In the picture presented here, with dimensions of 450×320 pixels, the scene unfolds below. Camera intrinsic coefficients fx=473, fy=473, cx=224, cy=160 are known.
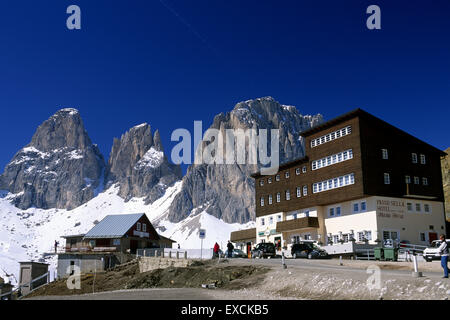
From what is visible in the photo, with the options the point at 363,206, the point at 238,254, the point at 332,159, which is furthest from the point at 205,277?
the point at 332,159

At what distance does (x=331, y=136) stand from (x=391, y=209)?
1200 centimetres

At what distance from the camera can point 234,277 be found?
32844 millimetres

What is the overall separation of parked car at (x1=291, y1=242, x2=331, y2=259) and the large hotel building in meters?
7.32

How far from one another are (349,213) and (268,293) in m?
35.5

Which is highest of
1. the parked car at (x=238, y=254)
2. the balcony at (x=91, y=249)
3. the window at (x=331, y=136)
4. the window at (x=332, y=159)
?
the window at (x=331, y=136)

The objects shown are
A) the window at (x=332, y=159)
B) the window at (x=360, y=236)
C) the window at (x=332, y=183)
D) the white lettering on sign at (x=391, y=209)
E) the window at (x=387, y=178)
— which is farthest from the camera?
the window at (x=332, y=159)

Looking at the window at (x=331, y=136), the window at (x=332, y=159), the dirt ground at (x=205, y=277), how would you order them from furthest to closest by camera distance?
the window at (x=331, y=136) < the window at (x=332, y=159) < the dirt ground at (x=205, y=277)

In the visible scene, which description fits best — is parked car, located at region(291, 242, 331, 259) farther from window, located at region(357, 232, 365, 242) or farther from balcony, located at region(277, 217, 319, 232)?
balcony, located at region(277, 217, 319, 232)

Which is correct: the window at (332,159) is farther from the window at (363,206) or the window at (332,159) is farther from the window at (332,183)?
the window at (363,206)

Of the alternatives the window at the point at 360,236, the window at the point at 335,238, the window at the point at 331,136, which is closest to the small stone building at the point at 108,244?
the window at the point at 335,238

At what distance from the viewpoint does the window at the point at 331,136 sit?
58.8 meters
